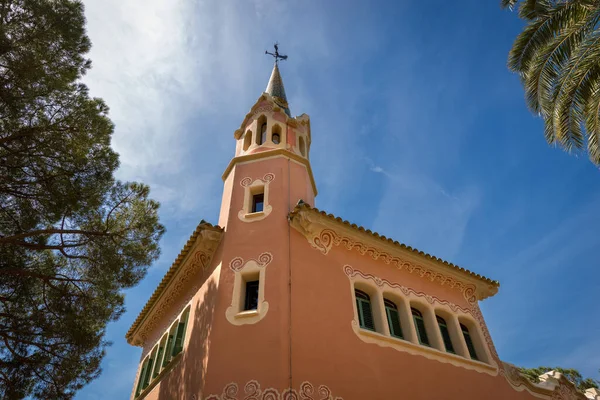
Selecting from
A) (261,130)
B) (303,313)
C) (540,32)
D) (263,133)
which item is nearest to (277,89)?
(261,130)

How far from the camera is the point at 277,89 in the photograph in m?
19.0

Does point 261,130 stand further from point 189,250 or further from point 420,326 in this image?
point 420,326

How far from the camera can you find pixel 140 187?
37.6ft

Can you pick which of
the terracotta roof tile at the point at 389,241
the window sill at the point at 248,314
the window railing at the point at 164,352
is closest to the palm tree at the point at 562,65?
the terracotta roof tile at the point at 389,241

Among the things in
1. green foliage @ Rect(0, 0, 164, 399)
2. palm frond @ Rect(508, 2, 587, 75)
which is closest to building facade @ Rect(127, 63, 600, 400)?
green foliage @ Rect(0, 0, 164, 399)

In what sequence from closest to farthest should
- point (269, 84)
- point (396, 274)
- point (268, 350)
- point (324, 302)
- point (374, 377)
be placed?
1. point (268, 350)
2. point (374, 377)
3. point (324, 302)
4. point (396, 274)
5. point (269, 84)

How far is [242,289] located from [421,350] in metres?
4.80

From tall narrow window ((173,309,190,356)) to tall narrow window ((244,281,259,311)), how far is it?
2.26 meters

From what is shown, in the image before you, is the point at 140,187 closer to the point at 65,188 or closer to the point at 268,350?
the point at 65,188

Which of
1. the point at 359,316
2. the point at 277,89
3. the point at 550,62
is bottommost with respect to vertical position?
the point at 359,316

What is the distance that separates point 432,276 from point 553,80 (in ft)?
20.6

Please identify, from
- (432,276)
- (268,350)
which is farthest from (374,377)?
(432,276)

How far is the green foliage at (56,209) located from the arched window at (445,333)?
8656 mm

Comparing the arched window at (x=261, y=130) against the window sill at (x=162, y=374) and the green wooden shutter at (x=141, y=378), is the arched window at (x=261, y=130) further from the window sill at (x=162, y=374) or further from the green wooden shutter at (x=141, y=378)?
the green wooden shutter at (x=141, y=378)
